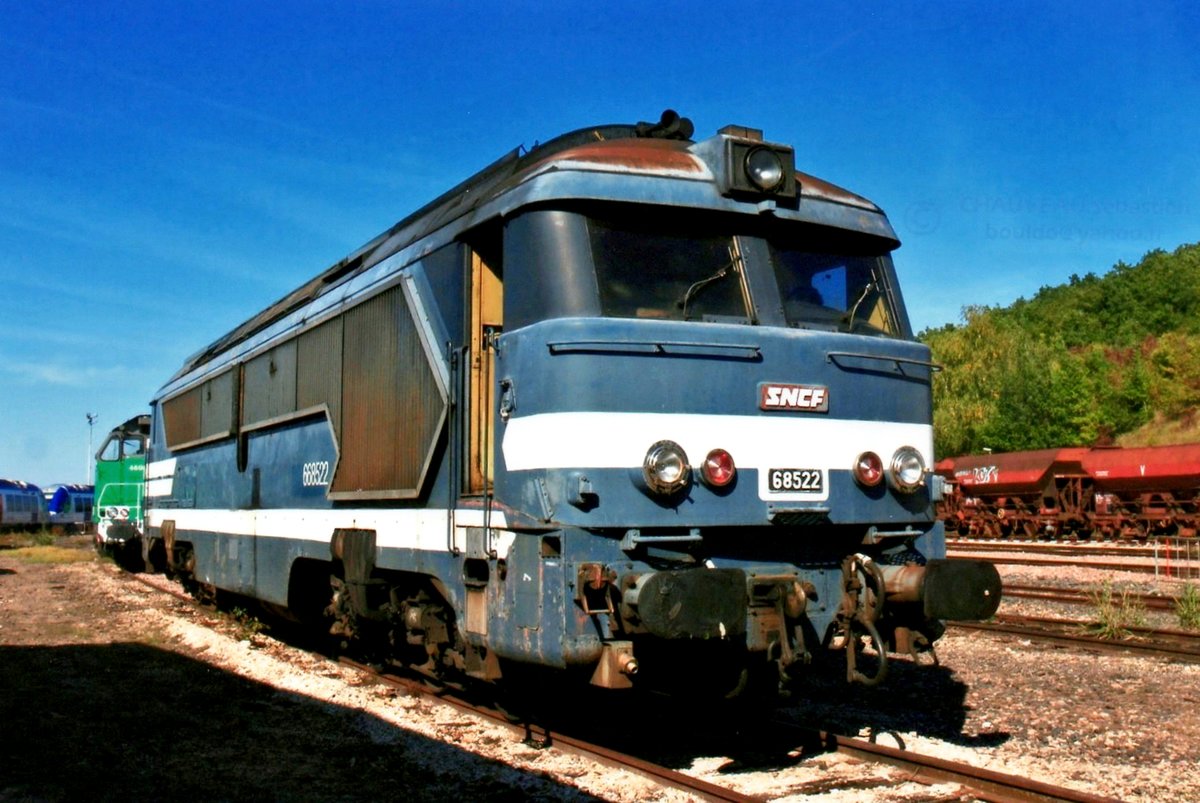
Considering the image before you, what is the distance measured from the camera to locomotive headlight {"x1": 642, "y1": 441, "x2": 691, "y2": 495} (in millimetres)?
5402

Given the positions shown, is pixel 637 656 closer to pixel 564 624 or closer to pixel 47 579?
pixel 564 624

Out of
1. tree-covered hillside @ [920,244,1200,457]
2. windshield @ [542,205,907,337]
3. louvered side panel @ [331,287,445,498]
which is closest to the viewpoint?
windshield @ [542,205,907,337]

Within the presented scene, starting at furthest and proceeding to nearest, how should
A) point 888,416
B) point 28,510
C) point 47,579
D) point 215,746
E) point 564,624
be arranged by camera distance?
point 28,510 → point 47,579 → point 215,746 → point 888,416 → point 564,624

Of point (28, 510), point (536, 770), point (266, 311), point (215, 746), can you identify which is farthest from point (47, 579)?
point (28, 510)

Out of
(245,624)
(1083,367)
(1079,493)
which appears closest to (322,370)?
(245,624)

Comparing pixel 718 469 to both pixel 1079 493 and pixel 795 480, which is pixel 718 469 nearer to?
pixel 795 480

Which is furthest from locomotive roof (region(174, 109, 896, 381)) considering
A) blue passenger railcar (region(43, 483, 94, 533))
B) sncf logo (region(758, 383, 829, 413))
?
blue passenger railcar (region(43, 483, 94, 533))

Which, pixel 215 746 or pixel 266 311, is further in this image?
pixel 266 311

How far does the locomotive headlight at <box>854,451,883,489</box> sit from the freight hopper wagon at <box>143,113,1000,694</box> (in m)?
0.02

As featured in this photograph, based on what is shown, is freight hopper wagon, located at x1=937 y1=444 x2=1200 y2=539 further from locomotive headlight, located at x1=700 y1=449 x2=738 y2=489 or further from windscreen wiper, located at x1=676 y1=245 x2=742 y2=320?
locomotive headlight, located at x1=700 y1=449 x2=738 y2=489

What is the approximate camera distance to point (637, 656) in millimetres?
5645

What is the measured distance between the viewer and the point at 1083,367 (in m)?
52.6

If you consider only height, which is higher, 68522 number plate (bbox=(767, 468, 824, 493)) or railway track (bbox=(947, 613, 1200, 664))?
68522 number plate (bbox=(767, 468, 824, 493))

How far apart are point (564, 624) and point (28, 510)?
172ft
